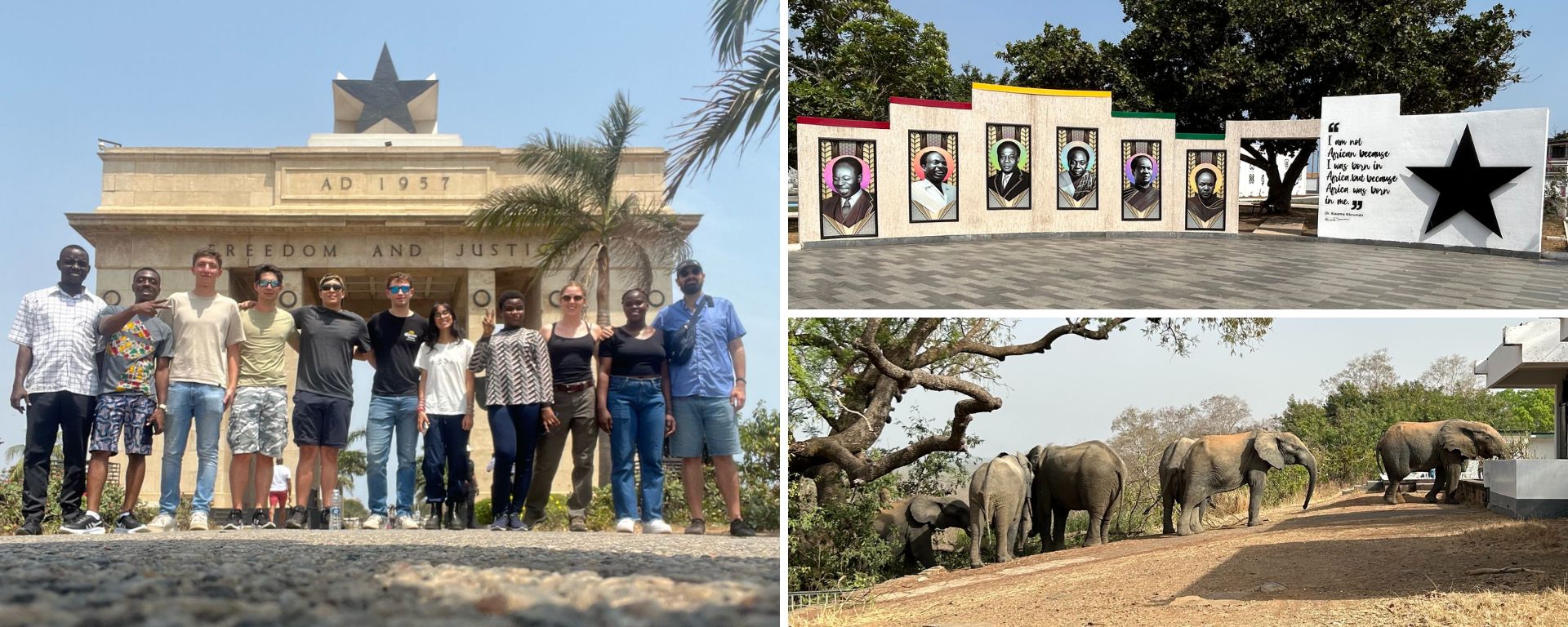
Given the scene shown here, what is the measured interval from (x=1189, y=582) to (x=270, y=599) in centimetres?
871

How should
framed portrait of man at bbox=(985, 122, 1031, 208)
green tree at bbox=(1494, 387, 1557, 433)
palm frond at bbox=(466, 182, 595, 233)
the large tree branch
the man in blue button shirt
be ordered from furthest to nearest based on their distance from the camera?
1. green tree at bbox=(1494, 387, 1557, 433)
2. framed portrait of man at bbox=(985, 122, 1031, 208)
3. the large tree branch
4. palm frond at bbox=(466, 182, 595, 233)
5. the man in blue button shirt

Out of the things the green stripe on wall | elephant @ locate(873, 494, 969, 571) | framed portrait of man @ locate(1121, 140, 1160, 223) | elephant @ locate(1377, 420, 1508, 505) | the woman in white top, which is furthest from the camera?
framed portrait of man @ locate(1121, 140, 1160, 223)

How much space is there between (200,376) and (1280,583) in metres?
8.54

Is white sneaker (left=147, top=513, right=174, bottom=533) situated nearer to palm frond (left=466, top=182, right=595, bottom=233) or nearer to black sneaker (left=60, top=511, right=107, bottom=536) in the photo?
black sneaker (left=60, top=511, right=107, bottom=536)

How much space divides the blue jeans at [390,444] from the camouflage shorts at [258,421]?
1.73ft

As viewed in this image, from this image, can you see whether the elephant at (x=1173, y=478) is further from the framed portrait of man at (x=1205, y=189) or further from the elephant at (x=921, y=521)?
the framed portrait of man at (x=1205, y=189)

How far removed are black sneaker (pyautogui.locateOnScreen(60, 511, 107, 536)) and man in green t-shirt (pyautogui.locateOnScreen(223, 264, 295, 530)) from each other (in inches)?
25.9

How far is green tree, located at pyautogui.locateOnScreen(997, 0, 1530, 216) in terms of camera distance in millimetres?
25062

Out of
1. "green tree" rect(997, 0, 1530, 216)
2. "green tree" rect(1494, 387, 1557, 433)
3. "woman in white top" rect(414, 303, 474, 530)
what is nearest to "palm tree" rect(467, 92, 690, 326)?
"woman in white top" rect(414, 303, 474, 530)

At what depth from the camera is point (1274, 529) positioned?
13258 millimetres

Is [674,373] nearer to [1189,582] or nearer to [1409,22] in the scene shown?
[1189,582]

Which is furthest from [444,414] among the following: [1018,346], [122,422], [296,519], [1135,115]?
[1135,115]

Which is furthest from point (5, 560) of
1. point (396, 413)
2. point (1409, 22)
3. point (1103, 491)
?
point (1409, 22)

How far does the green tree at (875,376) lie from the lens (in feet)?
38.5
